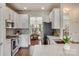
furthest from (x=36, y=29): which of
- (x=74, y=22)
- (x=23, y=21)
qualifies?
(x=74, y=22)

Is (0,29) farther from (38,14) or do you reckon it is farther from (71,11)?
(38,14)

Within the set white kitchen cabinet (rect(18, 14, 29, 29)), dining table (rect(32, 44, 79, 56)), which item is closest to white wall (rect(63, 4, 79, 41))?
dining table (rect(32, 44, 79, 56))

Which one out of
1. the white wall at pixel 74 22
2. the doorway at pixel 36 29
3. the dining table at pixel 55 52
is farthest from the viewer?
the doorway at pixel 36 29

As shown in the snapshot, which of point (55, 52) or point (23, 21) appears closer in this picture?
point (55, 52)

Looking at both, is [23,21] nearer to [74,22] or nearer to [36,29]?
[36,29]

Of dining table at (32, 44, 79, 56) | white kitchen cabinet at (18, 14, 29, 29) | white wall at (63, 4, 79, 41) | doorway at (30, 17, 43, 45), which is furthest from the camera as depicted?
white kitchen cabinet at (18, 14, 29, 29)

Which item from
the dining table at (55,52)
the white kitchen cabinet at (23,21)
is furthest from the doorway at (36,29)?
the dining table at (55,52)

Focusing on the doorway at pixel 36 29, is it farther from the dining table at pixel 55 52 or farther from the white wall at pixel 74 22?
the dining table at pixel 55 52

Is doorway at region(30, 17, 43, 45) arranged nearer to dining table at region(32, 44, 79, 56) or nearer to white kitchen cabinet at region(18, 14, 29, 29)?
white kitchen cabinet at region(18, 14, 29, 29)

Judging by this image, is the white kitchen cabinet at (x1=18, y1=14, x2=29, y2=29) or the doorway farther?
the white kitchen cabinet at (x1=18, y1=14, x2=29, y2=29)

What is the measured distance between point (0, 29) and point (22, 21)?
4237mm

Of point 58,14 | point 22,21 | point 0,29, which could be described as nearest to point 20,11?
point 22,21

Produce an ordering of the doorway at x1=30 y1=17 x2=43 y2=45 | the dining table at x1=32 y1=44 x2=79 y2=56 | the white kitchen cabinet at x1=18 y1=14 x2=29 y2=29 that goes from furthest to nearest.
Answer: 1. the white kitchen cabinet at x1=18 y1=14 x2=29 y2=29
2. the doorway at x1=30 y1=17 x2=43 y2=45
3. the dining table at x1=32 y1=44 x2=79 y2=56

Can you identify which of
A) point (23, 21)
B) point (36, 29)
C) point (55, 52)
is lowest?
point (55, 52)
